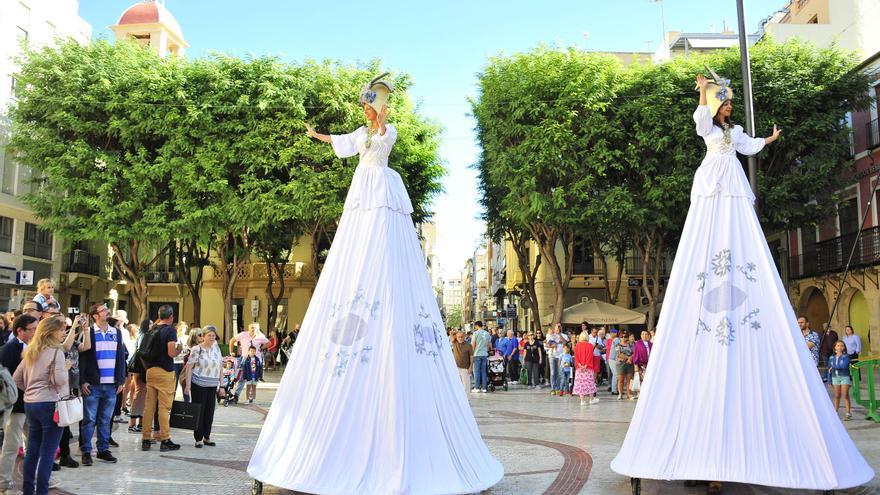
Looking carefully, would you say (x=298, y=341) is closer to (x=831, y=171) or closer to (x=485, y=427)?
(x=485, y=427)

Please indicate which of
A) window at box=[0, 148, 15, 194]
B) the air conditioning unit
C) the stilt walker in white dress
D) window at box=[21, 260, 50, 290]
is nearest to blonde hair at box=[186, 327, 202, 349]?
the stilt walker in white dress

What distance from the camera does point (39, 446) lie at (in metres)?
6.56

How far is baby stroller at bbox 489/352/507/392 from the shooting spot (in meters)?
22.2

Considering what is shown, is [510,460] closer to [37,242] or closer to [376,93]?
[376,93]

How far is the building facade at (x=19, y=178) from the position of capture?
29.0 metres

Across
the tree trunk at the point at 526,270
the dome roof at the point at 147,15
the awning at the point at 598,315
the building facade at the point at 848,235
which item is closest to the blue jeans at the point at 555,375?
the awning at the point at 598,315

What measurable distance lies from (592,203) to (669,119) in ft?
12.5

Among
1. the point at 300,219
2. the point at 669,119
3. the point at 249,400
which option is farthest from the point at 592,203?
the point at 249,400

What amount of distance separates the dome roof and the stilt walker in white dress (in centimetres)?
4212

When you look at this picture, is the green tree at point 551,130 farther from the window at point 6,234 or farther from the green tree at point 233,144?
the window at point 6,234

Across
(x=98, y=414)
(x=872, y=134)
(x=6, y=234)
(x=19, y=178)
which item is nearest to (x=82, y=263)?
(x=6, y=234)

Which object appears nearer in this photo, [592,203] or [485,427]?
[485,427]

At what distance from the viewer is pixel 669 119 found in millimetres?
23984

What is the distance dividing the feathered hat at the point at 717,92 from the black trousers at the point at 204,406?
24.7ft
